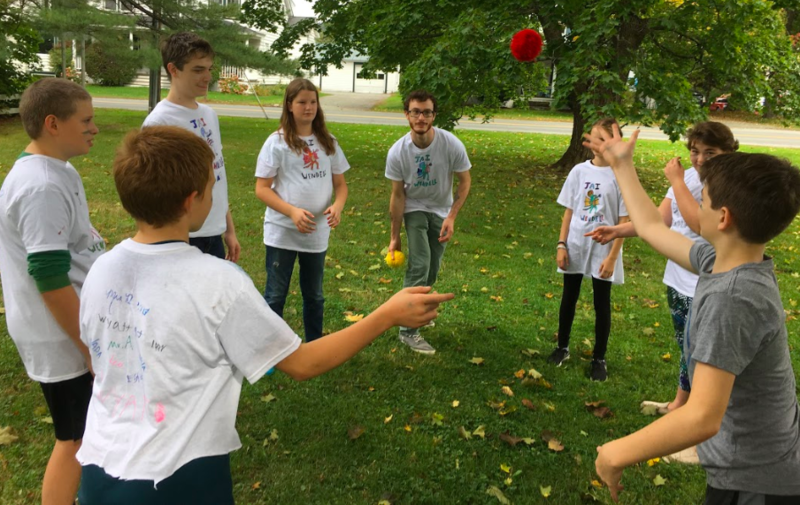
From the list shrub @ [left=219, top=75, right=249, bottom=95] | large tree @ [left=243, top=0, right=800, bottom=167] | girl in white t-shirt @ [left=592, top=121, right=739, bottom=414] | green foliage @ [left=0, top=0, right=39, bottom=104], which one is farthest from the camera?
shrub @ [left=219, top=75, right=249, bottom=95]

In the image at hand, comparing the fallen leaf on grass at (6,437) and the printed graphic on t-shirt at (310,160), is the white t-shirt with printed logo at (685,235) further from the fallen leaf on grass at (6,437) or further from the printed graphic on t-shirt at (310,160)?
the fallen leaf on grass at (6,437)

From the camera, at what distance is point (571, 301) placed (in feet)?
15.5

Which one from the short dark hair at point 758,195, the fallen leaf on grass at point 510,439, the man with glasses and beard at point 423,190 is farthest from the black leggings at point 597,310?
the short dark hair at point 758,195

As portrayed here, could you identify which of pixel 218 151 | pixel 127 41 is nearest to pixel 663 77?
pixel 218 151

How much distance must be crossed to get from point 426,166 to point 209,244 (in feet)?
6.27

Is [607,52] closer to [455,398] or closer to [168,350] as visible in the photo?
[455,398]

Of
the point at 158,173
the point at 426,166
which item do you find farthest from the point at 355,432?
the point at 158,173

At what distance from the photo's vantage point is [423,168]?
15.9 ft

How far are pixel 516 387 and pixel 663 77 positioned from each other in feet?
21.7

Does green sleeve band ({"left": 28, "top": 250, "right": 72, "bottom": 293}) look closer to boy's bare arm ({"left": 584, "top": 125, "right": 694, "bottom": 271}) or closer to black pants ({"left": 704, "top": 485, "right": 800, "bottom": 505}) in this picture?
boy's bare arm ({"left": 584, "top": 125, "right": 694, "bottom": 271})

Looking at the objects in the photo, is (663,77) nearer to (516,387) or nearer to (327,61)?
(516,387)

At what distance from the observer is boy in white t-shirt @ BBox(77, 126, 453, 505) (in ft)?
5.08

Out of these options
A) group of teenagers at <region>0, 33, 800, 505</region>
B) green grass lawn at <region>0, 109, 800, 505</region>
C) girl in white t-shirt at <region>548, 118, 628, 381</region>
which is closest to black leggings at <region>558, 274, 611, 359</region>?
girl in white t-shirt at <region>548, 118, 628, 381</region>

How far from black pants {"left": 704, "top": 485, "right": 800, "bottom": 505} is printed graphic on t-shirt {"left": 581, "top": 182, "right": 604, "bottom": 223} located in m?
2.69
